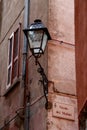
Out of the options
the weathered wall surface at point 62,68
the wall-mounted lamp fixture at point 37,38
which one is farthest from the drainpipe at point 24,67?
the wall-mounted lamp fixture at point 37,38

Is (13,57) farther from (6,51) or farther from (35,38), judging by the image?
(35,38)

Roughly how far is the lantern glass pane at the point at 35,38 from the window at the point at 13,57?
2.65 meters

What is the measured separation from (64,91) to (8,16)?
4.50 m

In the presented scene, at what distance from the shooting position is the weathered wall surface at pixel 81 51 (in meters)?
7.82

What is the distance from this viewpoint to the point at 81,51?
26.8 ft

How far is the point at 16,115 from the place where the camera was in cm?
1051

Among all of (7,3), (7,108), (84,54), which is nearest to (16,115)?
(7,108)

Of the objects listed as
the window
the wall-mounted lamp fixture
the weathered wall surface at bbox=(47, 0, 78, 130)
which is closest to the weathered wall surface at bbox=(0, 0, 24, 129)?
the window

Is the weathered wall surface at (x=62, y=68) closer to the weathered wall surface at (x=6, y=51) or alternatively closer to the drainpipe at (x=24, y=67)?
the drainpipe at (x=24, y=67)

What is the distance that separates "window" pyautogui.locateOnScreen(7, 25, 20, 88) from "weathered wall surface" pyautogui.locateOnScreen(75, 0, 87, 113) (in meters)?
3.04

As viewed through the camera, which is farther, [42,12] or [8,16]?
[8,16]

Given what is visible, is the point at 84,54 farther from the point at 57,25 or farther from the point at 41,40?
the point at 57,25

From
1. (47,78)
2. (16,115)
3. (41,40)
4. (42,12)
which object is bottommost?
(16,115)

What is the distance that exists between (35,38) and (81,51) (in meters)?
0.98
